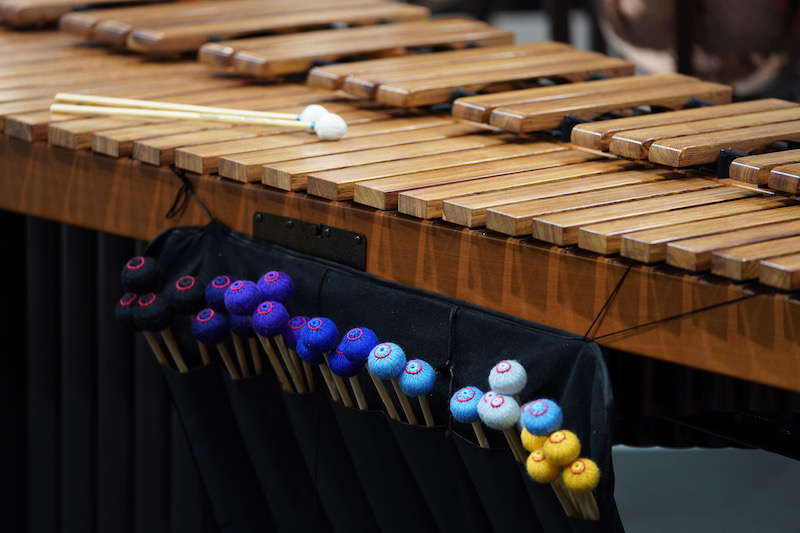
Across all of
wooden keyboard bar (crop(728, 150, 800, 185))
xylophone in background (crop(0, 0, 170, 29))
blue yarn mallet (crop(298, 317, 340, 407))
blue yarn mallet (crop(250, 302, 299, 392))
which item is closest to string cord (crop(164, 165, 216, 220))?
blue yarn mallet (crop(250, 302, 299, 392))

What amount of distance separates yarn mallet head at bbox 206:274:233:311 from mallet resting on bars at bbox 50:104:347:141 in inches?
14.5

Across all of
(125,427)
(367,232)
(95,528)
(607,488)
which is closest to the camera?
(607,488)

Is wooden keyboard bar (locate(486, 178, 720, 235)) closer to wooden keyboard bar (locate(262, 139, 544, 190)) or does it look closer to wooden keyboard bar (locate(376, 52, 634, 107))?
wooden keyboard bar (locate(262, 139, 544, 190))

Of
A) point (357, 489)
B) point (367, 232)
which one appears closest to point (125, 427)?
point (357, 489)

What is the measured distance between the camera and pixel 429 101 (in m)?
3.08

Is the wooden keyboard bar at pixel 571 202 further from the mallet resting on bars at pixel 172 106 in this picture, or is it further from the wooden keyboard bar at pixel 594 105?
the mallet resting on bars at pixel 172 106

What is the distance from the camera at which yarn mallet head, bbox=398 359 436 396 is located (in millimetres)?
2439

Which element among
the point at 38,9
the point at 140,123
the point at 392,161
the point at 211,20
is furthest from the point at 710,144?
the point at 38,9

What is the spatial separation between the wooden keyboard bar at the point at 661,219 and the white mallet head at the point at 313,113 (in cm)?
81

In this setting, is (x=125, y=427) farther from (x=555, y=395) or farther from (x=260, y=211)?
Answer: (x=555, y=395)

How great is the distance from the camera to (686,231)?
7.52 ft

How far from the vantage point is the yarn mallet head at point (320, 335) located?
8.27 ft

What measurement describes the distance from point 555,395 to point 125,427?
1241mm

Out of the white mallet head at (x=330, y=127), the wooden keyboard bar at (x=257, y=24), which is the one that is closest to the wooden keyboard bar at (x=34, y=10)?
the wooden keyboard bar at (x=257, y=24)
